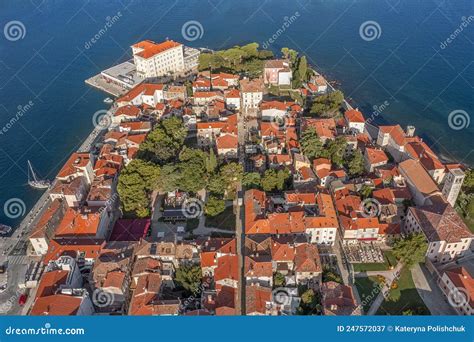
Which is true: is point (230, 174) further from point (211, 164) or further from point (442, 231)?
point (442, 231)

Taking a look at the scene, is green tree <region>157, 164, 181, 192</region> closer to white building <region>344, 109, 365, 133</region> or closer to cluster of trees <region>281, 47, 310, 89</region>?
white building <region>344, 109, 365, 133</region>

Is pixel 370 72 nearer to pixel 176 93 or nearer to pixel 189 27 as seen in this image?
pixel 176 93

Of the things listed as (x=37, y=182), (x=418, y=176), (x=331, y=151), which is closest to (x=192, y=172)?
(x=331, y=151)

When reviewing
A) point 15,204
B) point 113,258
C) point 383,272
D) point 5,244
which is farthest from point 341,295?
point 15,204

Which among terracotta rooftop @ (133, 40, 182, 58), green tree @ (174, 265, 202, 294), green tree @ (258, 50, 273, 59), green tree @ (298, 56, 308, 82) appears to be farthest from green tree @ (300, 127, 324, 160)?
terracotta rooftop @ (133, 40, 182, 58)

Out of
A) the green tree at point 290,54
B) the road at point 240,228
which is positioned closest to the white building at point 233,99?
the road at point 240,228

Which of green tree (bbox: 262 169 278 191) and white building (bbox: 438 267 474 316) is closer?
white building (bbox: 438 267 474 316)
